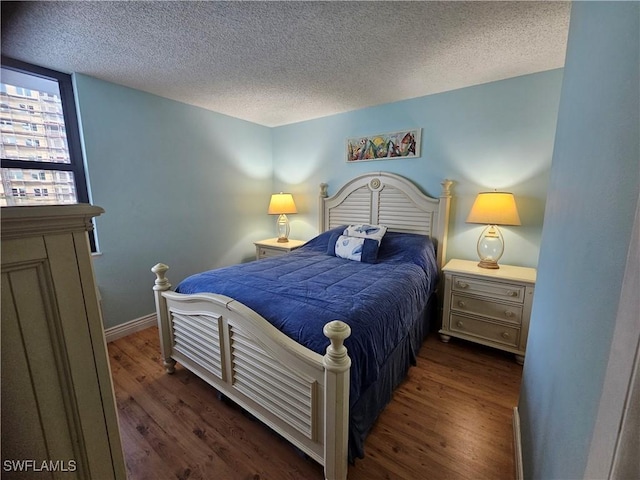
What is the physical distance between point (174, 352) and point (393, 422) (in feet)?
5.19

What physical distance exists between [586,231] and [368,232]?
1937mm

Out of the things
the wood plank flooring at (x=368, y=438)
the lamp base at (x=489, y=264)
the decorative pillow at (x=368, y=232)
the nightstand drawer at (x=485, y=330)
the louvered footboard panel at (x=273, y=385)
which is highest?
the decorative pillow at (x=368, y=232)

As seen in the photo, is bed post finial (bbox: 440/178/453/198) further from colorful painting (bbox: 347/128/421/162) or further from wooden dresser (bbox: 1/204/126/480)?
wooden dresser (bbox: 1/204/126/480)

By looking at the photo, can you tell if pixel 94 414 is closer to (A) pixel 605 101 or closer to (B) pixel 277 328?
(B) pixel 277 328

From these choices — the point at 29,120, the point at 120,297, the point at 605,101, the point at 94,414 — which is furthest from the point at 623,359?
the point at 29,120

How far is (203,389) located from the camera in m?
1.84

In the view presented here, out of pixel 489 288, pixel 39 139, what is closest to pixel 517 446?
pixel 489 288

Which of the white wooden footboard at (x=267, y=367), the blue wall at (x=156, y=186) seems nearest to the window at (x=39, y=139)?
the blue wall at (x=156, y=186)

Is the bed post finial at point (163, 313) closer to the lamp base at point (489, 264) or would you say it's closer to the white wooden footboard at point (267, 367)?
the white wooden footboard at point (267, 367)

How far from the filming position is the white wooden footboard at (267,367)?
1.12 metres

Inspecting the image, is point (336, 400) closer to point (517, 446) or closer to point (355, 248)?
point (517, 446)

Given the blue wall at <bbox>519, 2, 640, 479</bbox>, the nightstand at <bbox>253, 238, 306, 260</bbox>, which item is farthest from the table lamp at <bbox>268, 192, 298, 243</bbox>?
the blue wall at <bbox>519, 2, 640, 479</bbox>

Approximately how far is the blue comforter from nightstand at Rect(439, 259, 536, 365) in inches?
9.5

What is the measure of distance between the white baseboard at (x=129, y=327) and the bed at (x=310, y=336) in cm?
93
